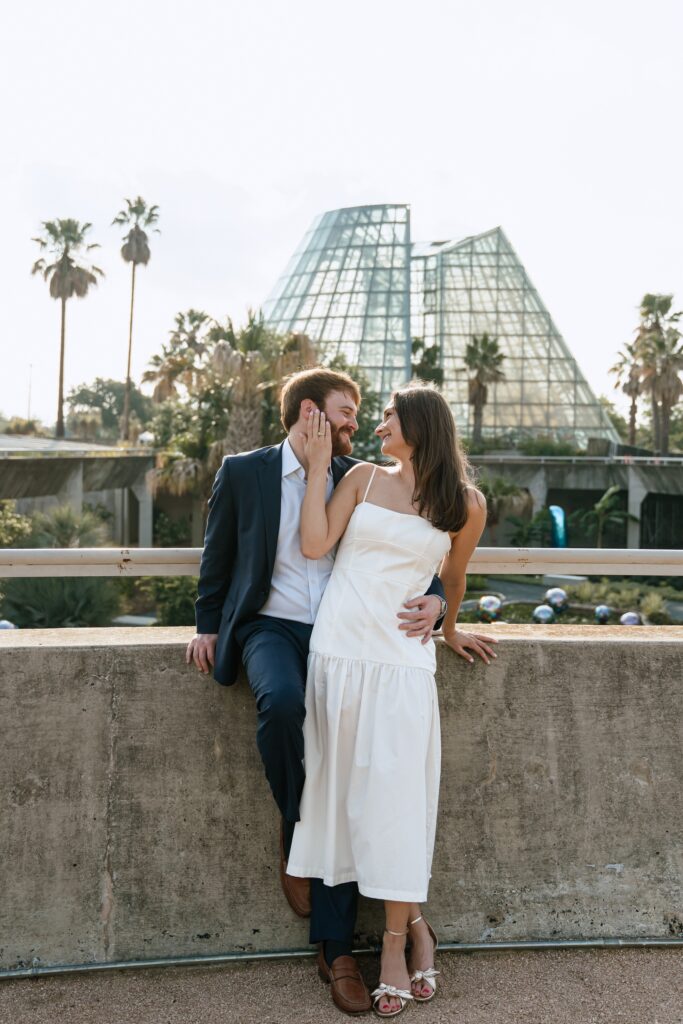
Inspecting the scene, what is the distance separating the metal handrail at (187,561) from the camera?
10.1ft

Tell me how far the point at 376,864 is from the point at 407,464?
3.59 feet

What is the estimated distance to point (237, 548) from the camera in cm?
287

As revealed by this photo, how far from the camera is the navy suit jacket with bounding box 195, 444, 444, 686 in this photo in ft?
9.09

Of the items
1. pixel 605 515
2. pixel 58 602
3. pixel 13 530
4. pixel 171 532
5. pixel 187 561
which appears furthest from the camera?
pixel 171 532

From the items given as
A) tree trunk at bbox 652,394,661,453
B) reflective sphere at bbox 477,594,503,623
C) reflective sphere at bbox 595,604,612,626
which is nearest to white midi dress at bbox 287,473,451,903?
reflective sphere at bbox 477,594,503,623

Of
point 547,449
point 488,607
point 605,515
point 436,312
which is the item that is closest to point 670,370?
point 547,449

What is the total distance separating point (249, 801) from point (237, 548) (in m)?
0.75

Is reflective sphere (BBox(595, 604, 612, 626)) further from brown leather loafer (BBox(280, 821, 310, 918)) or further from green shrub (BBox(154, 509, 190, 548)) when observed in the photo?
green shrub (BBox(154, 509, 190, 548))

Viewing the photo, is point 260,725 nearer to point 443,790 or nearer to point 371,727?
point 371,727

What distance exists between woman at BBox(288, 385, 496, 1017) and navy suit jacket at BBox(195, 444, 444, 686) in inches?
5.4

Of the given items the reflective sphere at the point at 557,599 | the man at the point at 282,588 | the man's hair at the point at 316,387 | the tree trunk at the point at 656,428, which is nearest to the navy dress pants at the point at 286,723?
the man at the point at 282,588

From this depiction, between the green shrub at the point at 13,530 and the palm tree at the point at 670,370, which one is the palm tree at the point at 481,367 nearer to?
the palm tree at the point at 670,370

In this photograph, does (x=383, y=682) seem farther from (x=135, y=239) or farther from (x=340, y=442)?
(x=135, y=239)

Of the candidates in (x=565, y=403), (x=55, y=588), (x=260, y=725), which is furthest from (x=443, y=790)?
(x=565, y=403)
